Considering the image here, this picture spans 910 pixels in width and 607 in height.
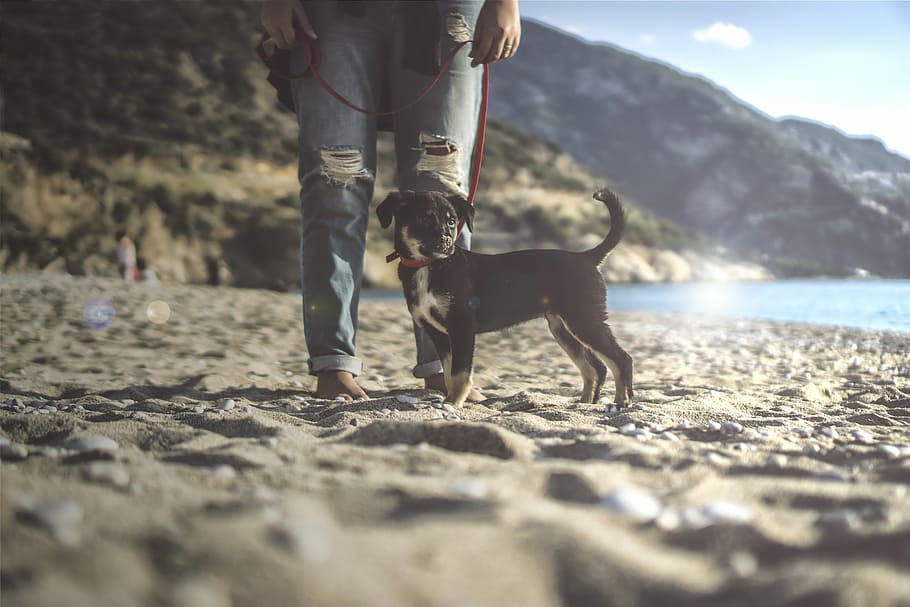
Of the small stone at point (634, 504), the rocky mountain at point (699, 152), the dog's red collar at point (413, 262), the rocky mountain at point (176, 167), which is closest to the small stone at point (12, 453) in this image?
the small stone at point (634, 504)

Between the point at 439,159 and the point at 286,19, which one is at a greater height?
the point at 286,19

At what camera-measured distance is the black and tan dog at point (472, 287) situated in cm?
262

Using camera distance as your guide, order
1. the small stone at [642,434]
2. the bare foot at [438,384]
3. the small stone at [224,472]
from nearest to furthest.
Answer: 1. the small stone at [224,472]
2. the small stone at [642,434]
3. the bare foot at [438,384]

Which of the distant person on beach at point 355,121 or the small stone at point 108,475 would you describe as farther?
the distant person on beach at point 355,121

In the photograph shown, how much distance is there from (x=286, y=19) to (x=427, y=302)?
1.37 metres

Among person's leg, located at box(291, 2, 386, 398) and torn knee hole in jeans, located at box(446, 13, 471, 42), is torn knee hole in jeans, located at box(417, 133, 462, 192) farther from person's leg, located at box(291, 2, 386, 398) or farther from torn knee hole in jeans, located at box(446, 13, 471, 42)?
torn knee hole in jeans, located at box(446, 13, 471, 42)

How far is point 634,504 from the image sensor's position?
3.93 feet

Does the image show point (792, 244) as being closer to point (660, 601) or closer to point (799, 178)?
point (799, 178)

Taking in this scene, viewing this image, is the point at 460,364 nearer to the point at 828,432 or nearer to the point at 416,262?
the point at 416,262

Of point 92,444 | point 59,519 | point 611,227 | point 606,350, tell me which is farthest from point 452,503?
point 611,227

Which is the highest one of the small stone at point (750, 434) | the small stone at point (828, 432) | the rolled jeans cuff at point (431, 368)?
the small stone at point (828, 432)

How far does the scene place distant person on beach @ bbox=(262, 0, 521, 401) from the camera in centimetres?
281

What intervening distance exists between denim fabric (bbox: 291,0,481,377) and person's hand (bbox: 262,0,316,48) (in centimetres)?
9

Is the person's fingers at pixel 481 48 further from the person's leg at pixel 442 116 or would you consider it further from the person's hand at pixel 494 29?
the person's leg at pixel 442 116
